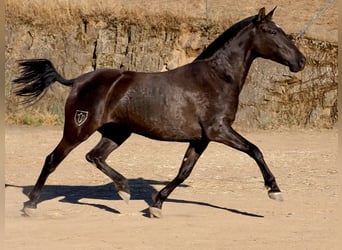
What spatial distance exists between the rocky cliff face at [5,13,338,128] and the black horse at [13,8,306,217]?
31.1 ft

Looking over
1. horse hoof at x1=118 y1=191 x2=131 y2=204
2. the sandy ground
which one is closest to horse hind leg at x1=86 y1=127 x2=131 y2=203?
horse hoof at x1=118 y1=191 x2=131 y2=204

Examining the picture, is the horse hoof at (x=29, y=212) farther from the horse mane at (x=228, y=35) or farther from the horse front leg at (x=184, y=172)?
the horse mane at (x=228, y=35)

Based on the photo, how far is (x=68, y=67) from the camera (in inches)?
819

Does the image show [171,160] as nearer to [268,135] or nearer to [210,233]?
[268,135]

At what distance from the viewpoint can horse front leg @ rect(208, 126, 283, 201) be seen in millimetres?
9227

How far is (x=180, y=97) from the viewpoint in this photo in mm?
9617

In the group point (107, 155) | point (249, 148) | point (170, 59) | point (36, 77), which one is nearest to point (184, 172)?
point (249, 148)

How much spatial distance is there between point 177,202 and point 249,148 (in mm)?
1713

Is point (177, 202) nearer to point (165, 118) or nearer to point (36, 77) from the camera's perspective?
point (165, 118)

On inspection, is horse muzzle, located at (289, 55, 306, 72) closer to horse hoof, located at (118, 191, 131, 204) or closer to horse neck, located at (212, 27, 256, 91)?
horse neck, located at (212, 27, 256, 91)

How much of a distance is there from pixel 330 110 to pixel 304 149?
3674 mm

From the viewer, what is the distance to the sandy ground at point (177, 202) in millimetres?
8359

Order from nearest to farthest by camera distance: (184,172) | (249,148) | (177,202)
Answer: (249,148) → (184,172) → (177,202)

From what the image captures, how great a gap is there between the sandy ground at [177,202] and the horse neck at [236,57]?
1.60 m
